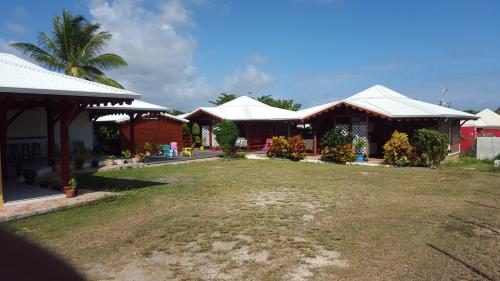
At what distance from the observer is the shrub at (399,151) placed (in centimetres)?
1723

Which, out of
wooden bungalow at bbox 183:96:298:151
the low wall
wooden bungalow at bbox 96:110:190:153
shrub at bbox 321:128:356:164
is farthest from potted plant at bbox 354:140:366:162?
wooden bungalow at bbox 96:110:190:153

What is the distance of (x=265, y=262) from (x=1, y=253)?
4.61 m

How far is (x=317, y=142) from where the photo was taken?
75.0 feet

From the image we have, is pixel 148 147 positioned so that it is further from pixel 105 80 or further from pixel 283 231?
pixel 283 231

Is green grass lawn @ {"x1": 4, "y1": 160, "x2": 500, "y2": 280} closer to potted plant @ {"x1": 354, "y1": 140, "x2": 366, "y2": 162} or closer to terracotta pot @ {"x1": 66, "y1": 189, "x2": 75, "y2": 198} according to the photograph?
terracotta pot @ {"x1": 66, "y1": 189, "x2": 75, "y2": 198}

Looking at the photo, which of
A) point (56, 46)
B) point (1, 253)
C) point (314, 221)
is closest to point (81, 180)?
point (314, 221)

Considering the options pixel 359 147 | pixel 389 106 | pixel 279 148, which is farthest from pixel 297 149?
pixel 389 106

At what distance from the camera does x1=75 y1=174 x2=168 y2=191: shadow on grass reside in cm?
1166

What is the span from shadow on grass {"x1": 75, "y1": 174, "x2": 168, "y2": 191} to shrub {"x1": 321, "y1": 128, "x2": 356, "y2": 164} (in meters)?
9.49

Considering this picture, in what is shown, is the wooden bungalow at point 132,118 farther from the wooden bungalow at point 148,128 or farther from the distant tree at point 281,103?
the distant tree at point 281,103

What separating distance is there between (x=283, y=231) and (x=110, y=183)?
7.59 meters

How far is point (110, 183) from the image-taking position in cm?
1259

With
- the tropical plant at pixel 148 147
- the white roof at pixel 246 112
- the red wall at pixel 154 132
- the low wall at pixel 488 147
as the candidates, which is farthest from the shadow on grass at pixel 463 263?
the red wall at pixel 154 132

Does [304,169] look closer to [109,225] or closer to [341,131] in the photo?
[341,131]
